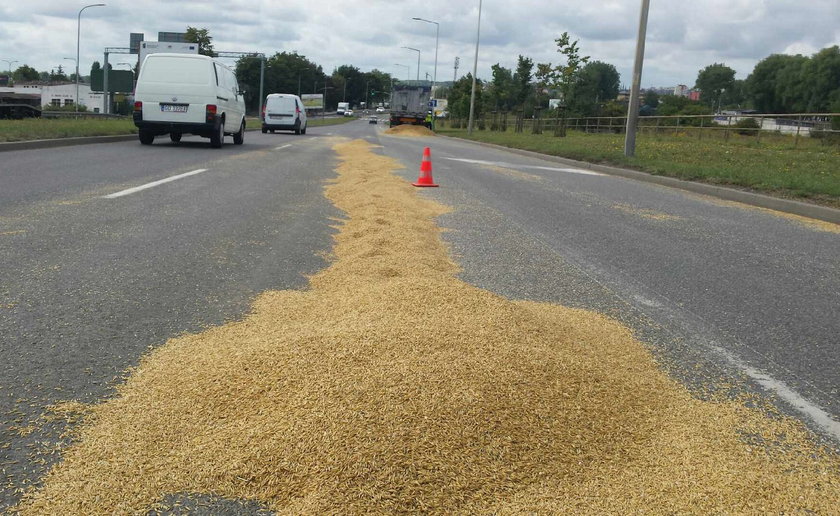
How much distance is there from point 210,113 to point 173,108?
2.86ft

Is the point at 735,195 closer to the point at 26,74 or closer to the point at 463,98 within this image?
the point at 463,98

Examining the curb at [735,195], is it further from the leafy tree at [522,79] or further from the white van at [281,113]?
the leafy tree at [522,79]

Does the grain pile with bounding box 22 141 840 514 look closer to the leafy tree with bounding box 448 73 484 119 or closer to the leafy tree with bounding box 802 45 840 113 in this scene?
the leafy tree with bounding box 448 73 484 119

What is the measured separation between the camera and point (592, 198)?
11039 mm

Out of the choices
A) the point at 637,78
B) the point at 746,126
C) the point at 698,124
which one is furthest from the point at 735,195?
the point at 698,124

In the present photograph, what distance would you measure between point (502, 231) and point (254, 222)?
8.27ft

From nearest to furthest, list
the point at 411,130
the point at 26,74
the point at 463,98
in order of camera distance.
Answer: the point at 411,130 → the point at 463,98 → the point at 26,74

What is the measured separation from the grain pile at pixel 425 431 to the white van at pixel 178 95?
1524 centimetres

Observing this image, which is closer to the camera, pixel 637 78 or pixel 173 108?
pixel 173 108

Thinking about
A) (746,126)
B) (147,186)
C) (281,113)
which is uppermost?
(746,126)

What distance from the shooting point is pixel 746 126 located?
1219 inches

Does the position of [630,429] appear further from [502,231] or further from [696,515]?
[502,231]

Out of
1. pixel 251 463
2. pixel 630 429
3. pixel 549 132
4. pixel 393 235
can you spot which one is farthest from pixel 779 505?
pixel 549 132

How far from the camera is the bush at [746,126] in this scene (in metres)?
28.9
